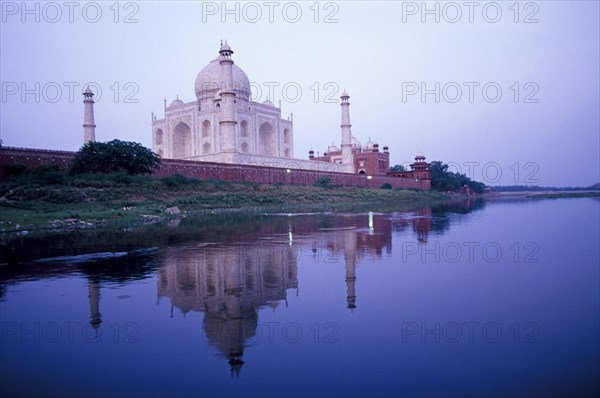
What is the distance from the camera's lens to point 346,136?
144 ft

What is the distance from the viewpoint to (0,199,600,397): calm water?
282 cm

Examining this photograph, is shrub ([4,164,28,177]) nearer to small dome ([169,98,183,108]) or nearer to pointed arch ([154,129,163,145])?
small dome ([169,98,183,108])

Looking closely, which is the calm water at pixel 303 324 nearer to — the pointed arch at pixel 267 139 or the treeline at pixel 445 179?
the pointed arch at pixel 267 139

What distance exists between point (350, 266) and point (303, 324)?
278cm

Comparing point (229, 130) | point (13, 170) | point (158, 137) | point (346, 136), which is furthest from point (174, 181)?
point (346, 136)

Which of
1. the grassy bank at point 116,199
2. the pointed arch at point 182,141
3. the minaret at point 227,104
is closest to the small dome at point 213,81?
the pointed arch at point 182,141

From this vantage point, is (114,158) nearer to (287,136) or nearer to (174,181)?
(174,181)

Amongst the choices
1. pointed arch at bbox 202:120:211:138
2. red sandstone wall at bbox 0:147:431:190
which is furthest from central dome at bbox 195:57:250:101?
red sandstone wall at bbox 0:147:431:190

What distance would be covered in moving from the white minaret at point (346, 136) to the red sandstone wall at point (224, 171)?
2.24 m

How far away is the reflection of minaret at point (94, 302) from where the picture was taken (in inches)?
162

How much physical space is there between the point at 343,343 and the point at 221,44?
32.8m

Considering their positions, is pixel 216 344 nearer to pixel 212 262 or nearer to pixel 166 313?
pixel 166 313

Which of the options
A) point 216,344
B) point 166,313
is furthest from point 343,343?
point 166,313

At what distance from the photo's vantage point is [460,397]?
2572 millimetres
